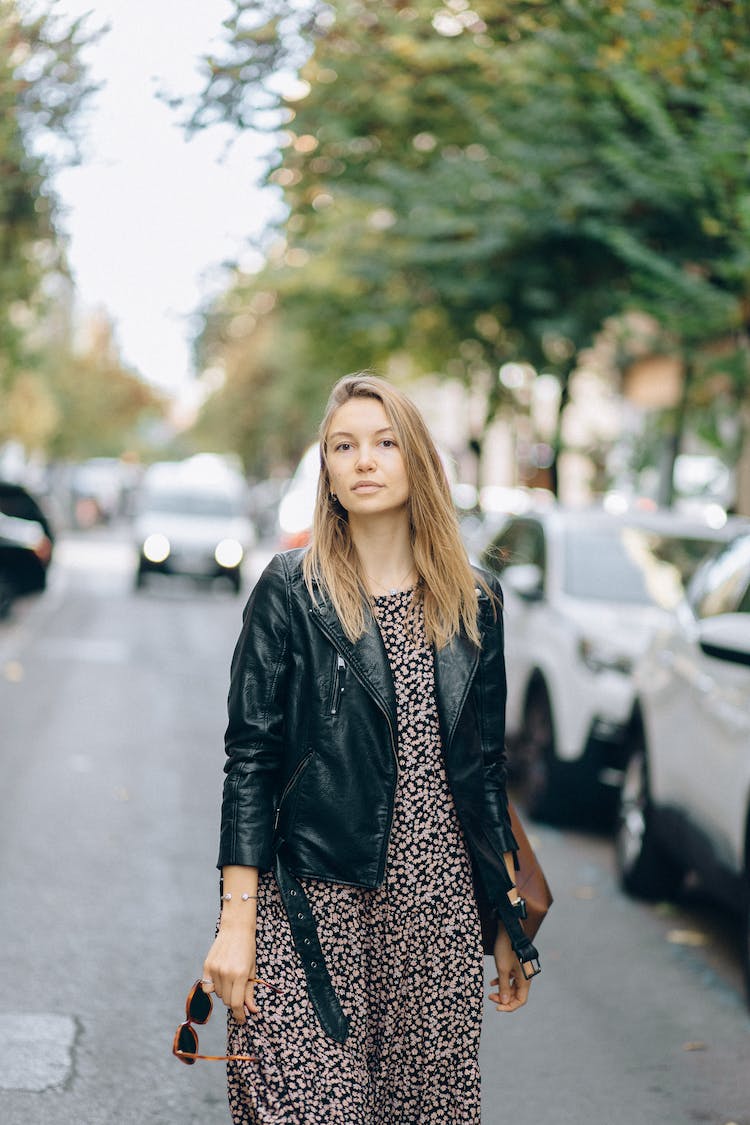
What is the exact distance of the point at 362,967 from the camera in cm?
309

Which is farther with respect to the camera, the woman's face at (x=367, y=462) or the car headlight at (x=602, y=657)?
the car headlight at (x=602, y=657)

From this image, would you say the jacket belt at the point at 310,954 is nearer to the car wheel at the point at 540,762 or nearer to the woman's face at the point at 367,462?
the woman's face at the point at 367,462

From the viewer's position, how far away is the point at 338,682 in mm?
3076

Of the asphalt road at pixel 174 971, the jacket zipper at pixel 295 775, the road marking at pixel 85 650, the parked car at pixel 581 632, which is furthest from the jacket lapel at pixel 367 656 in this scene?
the road marking at pixel 85 650

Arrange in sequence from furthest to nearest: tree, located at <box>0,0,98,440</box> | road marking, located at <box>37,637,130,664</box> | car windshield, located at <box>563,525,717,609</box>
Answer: road marking, located at <box>37,637,130,664</box> < car windshield, located at <box>563,525,717,609</box> < tree, located at <box>0,0,98,440</box>

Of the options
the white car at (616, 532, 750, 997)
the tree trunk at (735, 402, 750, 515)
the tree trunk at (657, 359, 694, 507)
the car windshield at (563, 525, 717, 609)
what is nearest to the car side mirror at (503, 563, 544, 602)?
the car windshield at (563, 525, 717, 609)

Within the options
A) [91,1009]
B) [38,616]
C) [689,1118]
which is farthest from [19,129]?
[38,616]

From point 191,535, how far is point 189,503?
1.31 m

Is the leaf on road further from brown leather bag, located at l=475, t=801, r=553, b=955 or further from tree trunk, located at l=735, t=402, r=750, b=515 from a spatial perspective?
tree trunk, located at l=735, t=402, r=750, b=515

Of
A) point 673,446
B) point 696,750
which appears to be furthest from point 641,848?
point 673,446

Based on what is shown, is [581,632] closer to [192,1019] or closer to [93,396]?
[192,1019]

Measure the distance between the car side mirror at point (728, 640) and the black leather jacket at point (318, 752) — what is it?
2625mm

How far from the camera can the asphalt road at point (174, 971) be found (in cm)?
484

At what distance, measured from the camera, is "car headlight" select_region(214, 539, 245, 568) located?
84.1 ft
